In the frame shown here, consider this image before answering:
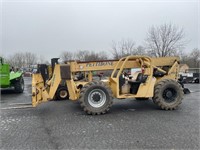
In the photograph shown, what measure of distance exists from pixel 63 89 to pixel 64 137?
5.28m

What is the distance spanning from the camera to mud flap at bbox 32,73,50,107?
810cm

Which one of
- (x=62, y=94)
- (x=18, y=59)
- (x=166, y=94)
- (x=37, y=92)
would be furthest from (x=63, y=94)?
(x=18, y=59)

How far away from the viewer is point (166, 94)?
8.71m

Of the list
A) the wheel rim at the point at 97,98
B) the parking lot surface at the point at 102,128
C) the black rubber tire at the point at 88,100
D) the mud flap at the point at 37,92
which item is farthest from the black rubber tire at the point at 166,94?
the mud flap at the point at 37,92

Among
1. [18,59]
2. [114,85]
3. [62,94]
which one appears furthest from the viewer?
[18,59]

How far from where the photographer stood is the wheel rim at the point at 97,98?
8.09 m

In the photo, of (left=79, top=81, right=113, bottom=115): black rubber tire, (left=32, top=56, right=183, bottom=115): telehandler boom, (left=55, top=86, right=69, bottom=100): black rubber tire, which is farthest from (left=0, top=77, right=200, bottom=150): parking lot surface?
(left=55, top=86, right=69, bottom=100): black rubber tire

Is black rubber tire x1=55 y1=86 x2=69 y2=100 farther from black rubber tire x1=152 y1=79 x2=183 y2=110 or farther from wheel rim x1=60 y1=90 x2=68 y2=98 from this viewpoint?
black rubber tire x1=152 y1=79 x2=183 y2=110

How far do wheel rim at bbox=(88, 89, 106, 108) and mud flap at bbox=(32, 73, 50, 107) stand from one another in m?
1.41

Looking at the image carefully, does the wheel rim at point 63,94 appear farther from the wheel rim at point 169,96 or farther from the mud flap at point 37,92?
the wheel rim at point 169,96

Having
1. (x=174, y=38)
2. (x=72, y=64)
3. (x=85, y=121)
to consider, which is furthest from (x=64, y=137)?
(x=174, y=38)

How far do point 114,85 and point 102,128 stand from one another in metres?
2.34

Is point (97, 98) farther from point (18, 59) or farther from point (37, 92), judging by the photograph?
point (18, 59)

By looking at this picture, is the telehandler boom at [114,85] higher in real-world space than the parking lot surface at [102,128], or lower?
higher
